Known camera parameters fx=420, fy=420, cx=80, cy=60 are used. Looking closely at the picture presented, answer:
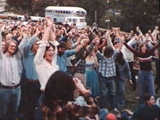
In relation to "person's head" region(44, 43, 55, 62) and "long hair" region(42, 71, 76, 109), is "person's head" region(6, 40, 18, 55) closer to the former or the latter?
"person's head" region(44, 43, 55, 62)

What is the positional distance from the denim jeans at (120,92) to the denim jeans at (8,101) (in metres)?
2.74

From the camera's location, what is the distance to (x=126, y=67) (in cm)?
892

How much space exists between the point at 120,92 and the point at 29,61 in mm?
2654

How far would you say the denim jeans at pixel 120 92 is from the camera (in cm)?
877

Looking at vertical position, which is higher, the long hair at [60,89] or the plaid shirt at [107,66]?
the long hair at [60,89]

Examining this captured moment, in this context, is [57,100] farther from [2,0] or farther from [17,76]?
[2,0]

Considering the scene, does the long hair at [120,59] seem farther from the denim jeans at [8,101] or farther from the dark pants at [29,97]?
the denim jeans at [8,101]

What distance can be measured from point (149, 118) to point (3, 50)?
2.48 m

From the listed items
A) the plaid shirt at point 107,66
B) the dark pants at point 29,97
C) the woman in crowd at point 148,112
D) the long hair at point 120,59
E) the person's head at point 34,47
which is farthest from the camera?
the long hair at point 120,59

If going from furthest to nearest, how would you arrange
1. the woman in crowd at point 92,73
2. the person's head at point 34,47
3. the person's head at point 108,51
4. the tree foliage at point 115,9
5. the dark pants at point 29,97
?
the tree foliage at point 115,9, the woman in crowd at point 92,73, the person's head at point 108,51, the dark pants at point 29,97, the person's head at point 34,47

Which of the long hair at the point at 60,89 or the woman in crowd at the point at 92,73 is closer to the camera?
the long hair at the point at 60,89

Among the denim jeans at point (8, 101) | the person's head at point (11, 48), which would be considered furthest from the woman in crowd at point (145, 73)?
the person's head at point (11, 48)

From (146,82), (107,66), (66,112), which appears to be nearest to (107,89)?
(107,66)

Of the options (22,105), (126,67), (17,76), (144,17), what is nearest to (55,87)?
(17,76)
